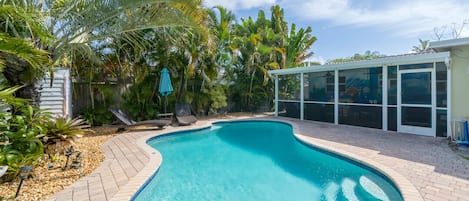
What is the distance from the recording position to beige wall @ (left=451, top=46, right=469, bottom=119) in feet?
26.4

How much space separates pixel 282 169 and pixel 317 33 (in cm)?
1605

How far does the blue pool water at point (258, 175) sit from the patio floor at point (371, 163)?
12.3 inches

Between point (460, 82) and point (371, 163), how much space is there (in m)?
5.18

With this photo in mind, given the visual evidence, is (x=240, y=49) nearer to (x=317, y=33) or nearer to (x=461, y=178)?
(x=317, y=33)

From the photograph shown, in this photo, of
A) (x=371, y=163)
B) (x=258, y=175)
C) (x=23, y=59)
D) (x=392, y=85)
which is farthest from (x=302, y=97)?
(x=23, y=59)

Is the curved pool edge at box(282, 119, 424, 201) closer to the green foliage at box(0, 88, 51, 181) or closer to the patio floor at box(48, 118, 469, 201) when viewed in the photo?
the patio floor at box(48, 118, 469, 201)

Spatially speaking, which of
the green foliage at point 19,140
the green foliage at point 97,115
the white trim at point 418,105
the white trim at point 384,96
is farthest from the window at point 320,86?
the green foliage at point 19,140

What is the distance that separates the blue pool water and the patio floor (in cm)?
31

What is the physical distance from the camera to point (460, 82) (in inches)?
323

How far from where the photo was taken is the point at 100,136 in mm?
9766

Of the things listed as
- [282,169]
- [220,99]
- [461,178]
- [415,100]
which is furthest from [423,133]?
[220,99]

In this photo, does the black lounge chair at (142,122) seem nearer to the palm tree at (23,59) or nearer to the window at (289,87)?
the palm tree at (23,59)

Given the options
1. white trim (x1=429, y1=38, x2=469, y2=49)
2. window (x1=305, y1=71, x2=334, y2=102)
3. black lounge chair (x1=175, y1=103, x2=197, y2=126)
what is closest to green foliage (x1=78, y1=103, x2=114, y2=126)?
black lounge chair (x1=175, y1=103, x2=197, y2=126)

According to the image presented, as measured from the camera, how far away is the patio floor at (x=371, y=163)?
4414mm
